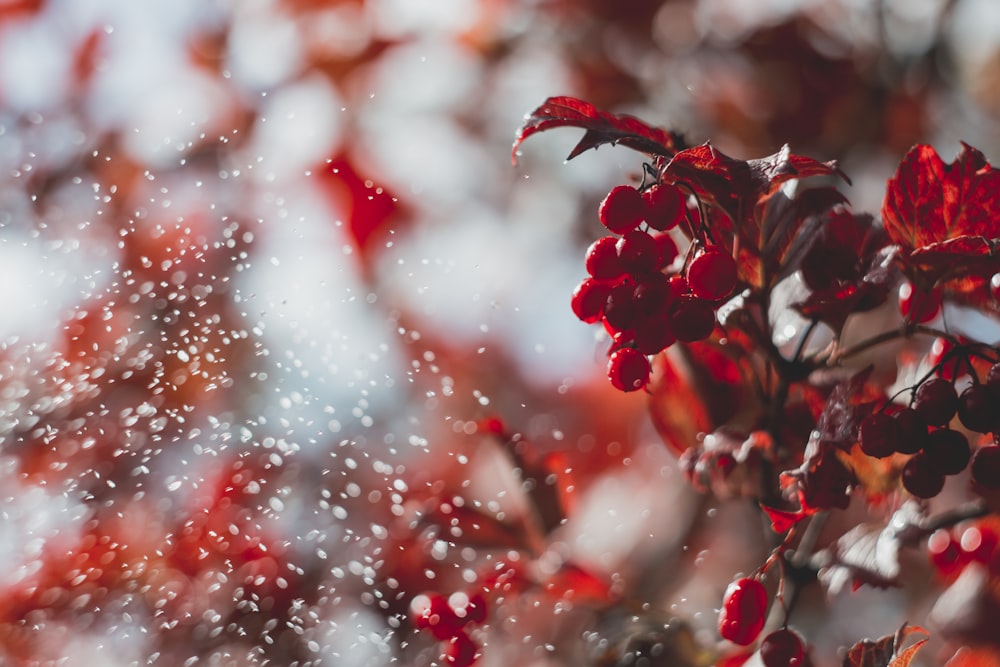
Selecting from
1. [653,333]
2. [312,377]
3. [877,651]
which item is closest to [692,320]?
[653,333]

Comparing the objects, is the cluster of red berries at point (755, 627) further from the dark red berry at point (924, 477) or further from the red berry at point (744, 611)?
the dark red berry at point (924, 477)

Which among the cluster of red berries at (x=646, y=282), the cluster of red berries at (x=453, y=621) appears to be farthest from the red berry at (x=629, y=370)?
the cluster of red berries at (x=453, y=621)

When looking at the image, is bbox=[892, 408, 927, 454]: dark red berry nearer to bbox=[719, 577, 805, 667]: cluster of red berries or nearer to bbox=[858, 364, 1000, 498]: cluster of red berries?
bbox=[858, 364, 1000, 498]: cluster of red berries

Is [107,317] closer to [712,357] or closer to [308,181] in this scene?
[308,181]

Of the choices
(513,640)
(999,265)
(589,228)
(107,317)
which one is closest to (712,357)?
(999,265)

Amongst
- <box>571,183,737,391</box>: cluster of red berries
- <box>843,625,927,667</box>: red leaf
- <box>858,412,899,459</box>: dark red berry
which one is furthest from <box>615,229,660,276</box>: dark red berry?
<box>843,625,927,667</box>: red leaf

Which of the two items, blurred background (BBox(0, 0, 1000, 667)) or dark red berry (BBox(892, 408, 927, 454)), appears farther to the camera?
blurred background (BBox(0, 0, 1000, 667))
